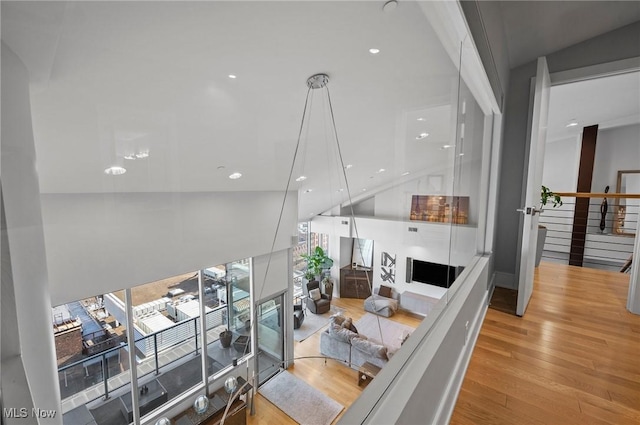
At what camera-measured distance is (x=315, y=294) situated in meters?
1.45

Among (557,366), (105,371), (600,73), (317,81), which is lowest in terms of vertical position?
(557,366)

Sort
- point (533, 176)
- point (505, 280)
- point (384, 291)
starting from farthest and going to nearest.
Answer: point (505, 280)
point (533, 176)
point (384, 291)

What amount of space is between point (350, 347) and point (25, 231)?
1139 mm

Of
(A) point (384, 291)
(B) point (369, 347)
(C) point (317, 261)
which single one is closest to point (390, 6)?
(C) point (317, 261)

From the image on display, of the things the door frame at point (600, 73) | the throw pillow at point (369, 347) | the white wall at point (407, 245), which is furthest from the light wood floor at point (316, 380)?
the door frame at point (600, 73)

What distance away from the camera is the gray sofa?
3.81 feet

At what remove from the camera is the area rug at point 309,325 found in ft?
4.08

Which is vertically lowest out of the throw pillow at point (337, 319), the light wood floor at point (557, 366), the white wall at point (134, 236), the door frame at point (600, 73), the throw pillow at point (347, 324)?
the light wood floor at point (557, 366)

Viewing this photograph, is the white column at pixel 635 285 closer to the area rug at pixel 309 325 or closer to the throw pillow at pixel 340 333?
the throw pillow at pixel 340 333

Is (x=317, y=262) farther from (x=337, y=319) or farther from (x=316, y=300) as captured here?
(x=337, y=319)

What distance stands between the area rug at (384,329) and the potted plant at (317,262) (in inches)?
12.9

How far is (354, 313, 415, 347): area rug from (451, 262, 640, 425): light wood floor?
1.51ft

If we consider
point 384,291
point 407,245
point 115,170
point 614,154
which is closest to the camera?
point 115,170

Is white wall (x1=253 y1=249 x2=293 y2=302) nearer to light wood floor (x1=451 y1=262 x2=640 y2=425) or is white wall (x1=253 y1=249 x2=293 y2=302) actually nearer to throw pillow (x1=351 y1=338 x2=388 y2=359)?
throw pillow (x1=351 y1=338 x2=388 y2=359)
